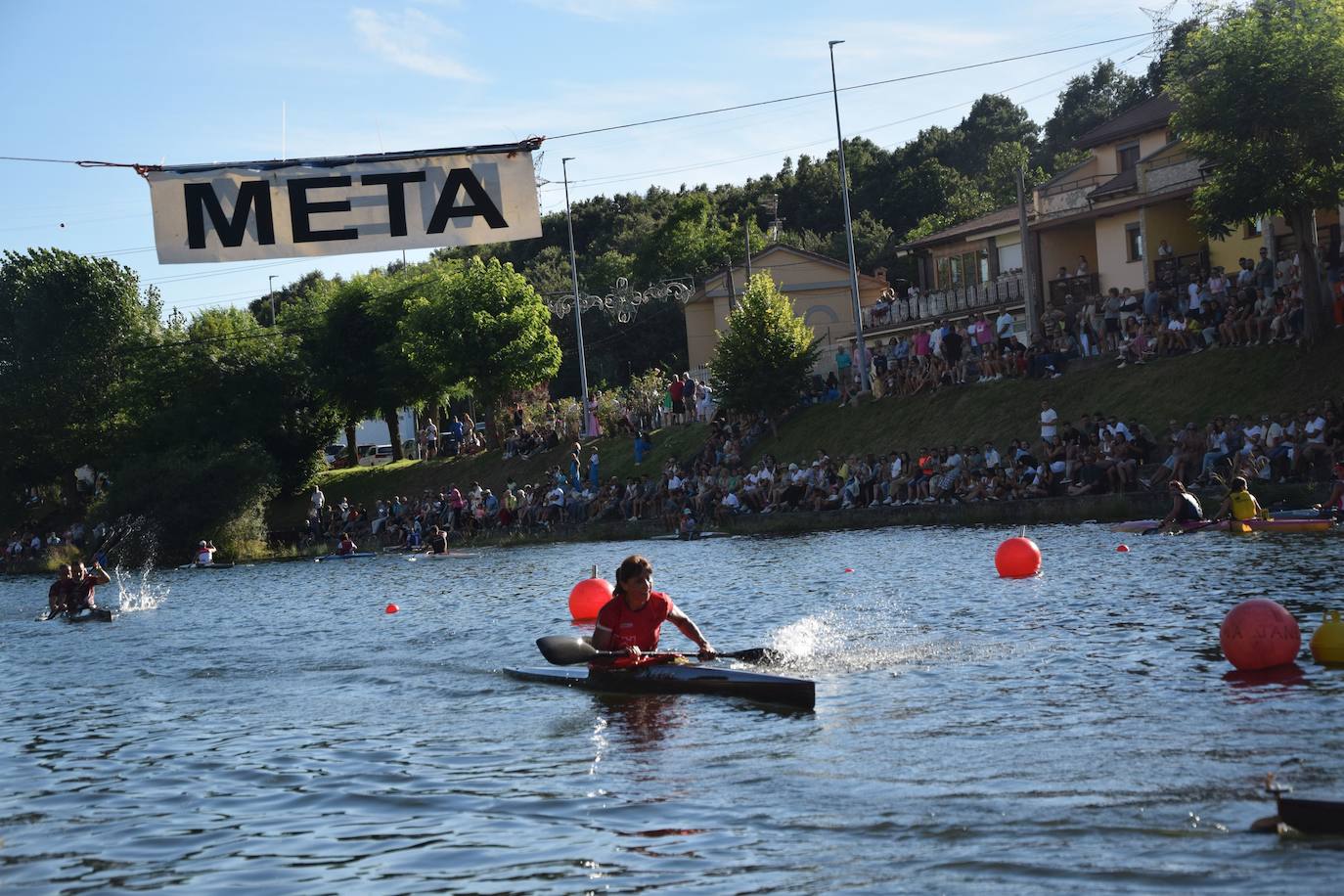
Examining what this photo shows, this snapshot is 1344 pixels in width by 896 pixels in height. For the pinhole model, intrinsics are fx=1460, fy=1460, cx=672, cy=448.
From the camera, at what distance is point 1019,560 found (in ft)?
66.8

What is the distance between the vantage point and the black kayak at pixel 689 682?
12.1 metres

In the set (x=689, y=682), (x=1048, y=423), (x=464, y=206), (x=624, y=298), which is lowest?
(x=689, y=682)

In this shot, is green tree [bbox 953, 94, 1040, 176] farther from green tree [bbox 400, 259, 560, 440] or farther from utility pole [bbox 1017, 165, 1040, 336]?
utility pole [bbox 1017, 165, 1040, 336]

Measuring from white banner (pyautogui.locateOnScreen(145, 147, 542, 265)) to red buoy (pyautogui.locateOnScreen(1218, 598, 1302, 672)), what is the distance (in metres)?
6.90

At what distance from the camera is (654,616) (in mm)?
14094

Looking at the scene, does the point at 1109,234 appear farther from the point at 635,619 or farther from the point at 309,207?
the point at 309,207

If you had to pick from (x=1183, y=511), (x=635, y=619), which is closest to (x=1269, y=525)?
(x=1183, y=511)

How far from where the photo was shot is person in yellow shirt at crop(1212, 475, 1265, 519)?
74.0ft

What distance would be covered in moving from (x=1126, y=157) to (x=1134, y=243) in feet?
18.2

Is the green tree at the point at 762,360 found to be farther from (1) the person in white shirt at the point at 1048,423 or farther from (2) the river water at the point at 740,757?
(2) the river water at the point at 740,757

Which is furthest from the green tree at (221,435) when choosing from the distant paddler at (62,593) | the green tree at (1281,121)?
the green tree at (1281,121)

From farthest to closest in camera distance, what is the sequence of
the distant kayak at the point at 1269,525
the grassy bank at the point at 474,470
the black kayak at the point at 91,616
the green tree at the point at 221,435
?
the green tree at the point at 221,435, the grassy bank at the point at 474,470, the black kayak at the point at 91,616, the distant kayak at the point at 1269,525

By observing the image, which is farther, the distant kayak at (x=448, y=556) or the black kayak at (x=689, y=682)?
the distant kayak at (x=448, y=556)

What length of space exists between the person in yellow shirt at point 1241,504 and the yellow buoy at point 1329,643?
10.8 metres
